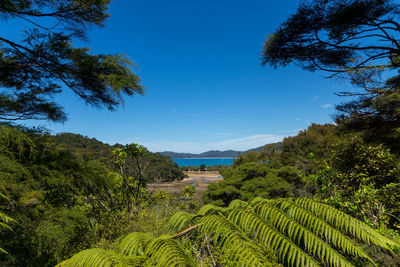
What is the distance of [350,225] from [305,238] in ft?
0.82

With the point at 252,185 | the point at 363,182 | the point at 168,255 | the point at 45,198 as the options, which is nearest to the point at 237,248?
the point at 168,255

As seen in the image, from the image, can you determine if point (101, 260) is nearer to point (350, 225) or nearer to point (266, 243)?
point (266, 243)

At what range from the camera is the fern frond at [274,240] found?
68cm

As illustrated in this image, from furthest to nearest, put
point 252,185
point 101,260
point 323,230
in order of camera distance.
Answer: point 252,185, point 323,230, point 101,260

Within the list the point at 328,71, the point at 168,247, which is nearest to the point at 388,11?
the point at 328,71

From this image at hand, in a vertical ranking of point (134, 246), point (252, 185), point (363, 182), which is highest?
point (134, 246)

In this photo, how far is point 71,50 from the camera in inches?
147

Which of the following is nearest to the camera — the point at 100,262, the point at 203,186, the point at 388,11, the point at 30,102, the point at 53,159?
the point at 100,262

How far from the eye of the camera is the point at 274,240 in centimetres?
75

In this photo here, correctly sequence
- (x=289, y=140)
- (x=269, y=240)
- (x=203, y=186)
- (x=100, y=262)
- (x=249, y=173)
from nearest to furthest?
(x=100, y=262) → (x=269, y=240) → (x=249, y=173) → (x=289, y=140) → (x=203, y=186)

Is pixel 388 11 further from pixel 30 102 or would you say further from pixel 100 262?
pixel 30 102

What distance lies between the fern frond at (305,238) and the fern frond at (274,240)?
53 millimetres

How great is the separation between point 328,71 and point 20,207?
9.70 meters

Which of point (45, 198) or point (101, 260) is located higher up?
point (101, 260)
